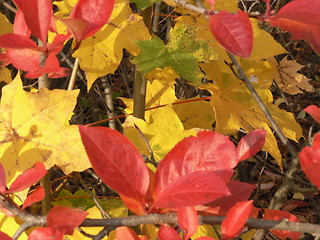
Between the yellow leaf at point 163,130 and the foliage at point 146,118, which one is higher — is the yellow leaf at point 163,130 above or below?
below

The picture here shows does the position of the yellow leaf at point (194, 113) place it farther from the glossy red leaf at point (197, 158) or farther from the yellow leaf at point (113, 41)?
the glossy red leaf at point (197, 158)

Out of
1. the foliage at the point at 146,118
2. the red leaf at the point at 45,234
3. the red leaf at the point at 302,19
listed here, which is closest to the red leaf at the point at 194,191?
the foliage at the point at 146,118

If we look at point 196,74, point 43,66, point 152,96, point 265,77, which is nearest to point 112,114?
point 152,96

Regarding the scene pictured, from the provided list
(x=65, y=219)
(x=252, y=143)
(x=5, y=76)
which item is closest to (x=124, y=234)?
(x=65, y=219)

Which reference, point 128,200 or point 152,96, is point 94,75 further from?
point 128,200

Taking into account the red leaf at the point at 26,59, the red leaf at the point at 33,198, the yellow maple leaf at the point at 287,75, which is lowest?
the yellow maple leaf at the point at 287,75

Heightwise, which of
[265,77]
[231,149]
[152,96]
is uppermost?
[231,149]
